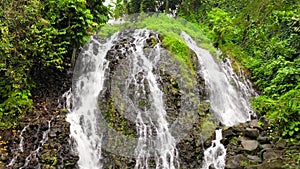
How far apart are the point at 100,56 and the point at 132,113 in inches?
127

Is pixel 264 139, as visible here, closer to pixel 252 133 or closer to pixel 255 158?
pixel 252 133

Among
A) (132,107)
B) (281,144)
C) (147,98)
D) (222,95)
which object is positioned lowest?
(281,144)

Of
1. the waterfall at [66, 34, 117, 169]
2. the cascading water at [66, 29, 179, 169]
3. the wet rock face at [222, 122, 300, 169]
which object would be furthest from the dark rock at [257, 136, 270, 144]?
the waterfall at [66, 34, 117, 169]

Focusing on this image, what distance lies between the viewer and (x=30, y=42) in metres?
9.41

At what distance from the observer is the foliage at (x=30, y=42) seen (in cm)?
873

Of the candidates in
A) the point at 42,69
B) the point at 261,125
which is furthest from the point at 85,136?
the point at 261,125

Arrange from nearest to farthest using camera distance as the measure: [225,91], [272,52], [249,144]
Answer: [249,144] < [225,91] < [272,52]

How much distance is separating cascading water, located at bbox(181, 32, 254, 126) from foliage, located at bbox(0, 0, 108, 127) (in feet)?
15.3

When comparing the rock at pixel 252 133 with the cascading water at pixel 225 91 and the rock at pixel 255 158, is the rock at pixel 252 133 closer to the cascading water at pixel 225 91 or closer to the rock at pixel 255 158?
the rock at pixel 255 158

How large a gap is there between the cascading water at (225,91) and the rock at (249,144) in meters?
1.96

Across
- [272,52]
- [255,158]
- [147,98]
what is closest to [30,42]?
[147,98]

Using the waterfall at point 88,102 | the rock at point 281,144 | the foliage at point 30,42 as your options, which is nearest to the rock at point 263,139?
the rock at point 281,144

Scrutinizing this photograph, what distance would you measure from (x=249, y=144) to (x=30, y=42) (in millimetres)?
6944

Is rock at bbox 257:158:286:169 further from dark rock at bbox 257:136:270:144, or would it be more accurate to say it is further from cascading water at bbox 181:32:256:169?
cascading water at bbox 181:32:256:169
